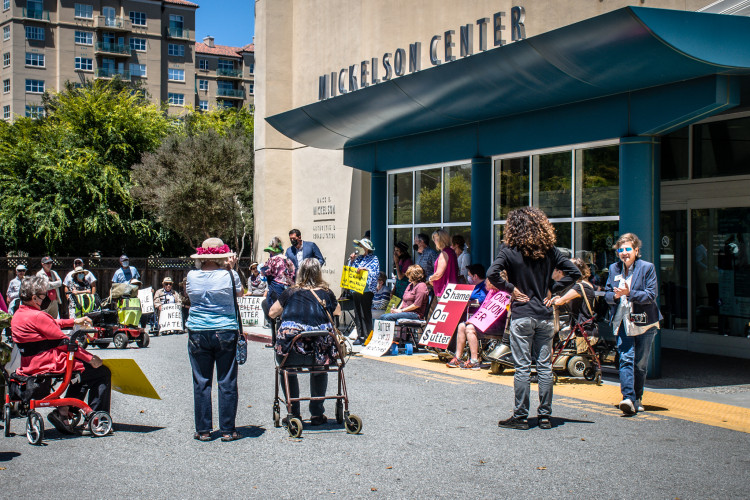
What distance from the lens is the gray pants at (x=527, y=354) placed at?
737cm

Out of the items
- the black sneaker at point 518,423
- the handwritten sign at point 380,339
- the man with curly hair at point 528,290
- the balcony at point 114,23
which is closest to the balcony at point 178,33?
the balcony at point 114,23

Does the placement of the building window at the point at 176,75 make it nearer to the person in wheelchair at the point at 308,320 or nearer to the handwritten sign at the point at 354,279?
the handwritten sign at the point at 354,279

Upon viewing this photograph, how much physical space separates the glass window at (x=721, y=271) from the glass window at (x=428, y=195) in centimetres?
511

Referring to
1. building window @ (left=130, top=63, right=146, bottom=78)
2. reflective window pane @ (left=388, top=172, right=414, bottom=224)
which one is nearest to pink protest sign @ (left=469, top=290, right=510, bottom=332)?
reflective window pane @ (left=388, top=172, right=414, bottom=224)

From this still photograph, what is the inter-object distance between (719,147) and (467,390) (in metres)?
6.68

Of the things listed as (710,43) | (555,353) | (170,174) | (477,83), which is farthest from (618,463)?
(170,174)

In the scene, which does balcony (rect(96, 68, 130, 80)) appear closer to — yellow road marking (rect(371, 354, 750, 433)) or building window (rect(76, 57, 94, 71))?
building window (rect(76, 57, 94, 71))

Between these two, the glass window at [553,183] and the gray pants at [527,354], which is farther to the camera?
the glass window at [553,183]

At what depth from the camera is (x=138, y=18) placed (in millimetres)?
87625

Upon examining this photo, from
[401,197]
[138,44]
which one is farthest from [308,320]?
[138,44]

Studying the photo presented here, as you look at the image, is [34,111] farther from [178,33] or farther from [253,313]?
[253,313]

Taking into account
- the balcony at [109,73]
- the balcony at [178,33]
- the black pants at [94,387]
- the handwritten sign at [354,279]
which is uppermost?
the balcony at [178,33]

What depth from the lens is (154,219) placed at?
37.9 metres

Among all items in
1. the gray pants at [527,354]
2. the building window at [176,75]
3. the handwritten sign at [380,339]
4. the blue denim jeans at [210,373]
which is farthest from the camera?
the building window at [176,75]
